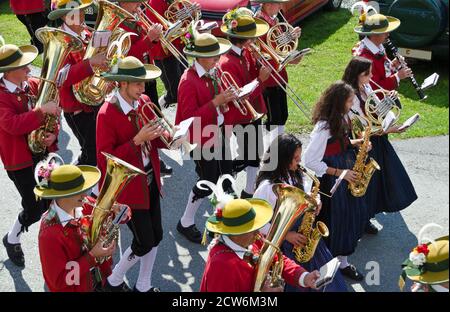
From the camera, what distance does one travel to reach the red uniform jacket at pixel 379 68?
24.0 ft

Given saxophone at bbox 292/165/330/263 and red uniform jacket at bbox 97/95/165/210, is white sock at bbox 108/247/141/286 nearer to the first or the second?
red uniform jacket at bbox 97/95/165/210

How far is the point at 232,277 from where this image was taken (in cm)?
457

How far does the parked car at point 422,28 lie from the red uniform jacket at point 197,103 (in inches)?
180

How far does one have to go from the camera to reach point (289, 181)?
5.62 meters

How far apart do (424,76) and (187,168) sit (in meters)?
4.21

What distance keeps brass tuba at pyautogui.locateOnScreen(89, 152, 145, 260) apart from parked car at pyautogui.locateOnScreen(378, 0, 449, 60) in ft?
20.3

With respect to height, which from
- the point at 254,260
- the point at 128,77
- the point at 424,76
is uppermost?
the point at 128,77

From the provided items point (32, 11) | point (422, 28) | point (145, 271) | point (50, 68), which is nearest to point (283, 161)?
point (145, 271)

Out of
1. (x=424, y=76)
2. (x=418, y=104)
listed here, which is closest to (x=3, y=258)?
(x=418, y=104)

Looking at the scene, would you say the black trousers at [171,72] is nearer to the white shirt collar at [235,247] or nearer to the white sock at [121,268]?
the white sock at [121,268]

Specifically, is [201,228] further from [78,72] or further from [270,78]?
[78,72]

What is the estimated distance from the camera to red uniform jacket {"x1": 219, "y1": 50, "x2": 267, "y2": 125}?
7156 mm

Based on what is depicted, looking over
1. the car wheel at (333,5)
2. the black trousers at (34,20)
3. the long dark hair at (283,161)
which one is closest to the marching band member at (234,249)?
the long dark hair at (283,161)

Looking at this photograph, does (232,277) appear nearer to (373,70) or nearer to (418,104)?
(373,70)
